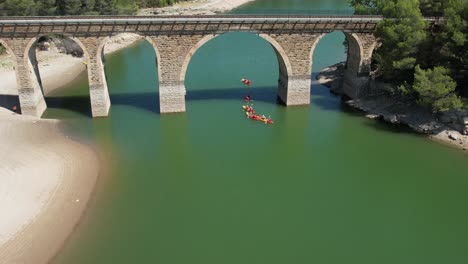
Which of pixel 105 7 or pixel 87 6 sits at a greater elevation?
pixel 87 6

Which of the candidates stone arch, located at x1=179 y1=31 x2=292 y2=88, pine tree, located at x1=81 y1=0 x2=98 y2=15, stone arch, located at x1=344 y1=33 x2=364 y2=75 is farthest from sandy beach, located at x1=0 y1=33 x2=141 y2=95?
stone arch, located at x1=344 y1=33 x2=364 y2=75

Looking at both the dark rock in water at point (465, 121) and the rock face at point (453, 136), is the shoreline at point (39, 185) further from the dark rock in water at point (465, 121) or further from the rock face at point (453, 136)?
the dark rock in water at point (465, 121)

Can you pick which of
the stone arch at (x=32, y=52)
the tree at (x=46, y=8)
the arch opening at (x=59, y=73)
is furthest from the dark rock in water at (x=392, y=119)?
the tree at (x=46, y=8)

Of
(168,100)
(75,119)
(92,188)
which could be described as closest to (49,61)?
(75,119)

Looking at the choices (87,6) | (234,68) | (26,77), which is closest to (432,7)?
(234,68)

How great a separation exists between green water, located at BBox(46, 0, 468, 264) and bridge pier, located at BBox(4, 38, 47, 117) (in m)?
2.19

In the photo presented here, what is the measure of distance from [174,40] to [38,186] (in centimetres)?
1521

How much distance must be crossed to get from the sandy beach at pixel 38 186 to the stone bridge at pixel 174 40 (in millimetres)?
4081

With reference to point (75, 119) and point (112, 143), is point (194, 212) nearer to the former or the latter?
point (112, 143)

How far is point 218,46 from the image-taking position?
61.3 meters

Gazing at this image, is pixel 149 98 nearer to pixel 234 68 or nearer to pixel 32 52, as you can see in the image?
pixel 32 52

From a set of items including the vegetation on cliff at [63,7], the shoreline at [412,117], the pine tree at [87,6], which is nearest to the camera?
the shoreline at [412,117]

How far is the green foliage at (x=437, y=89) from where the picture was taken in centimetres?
3269

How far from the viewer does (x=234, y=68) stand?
50.9m
